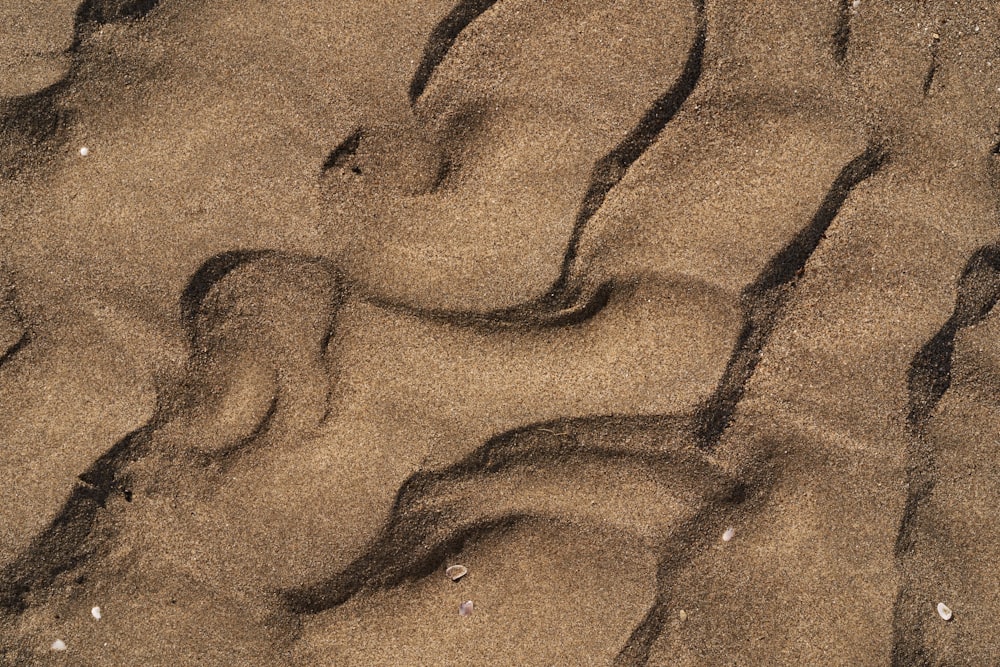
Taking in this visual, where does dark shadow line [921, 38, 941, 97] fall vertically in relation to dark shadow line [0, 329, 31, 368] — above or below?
above

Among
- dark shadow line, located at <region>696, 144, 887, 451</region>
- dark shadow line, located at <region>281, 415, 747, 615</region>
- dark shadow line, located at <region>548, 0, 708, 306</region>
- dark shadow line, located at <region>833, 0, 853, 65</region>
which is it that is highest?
dark shadow line, located at <region>833, 0, 853, 65</region>

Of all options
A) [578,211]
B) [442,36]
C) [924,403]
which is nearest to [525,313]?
[578,211]

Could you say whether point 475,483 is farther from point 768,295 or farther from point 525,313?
point 768,295

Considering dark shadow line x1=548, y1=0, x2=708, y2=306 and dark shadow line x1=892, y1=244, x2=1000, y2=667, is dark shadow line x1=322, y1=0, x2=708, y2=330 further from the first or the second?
dark shadow line x1=892, y1=244, x2=1000, y2=667

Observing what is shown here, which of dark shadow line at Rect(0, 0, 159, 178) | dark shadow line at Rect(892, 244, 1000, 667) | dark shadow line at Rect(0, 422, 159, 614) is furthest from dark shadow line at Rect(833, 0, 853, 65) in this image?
dark shadow line at Rect(0, 422, 159, 614)

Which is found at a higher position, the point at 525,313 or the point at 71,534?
the point at 525,313

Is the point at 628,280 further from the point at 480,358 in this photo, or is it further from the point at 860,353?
the point at 860,353
